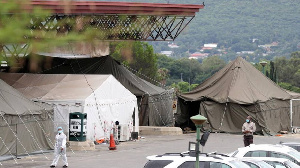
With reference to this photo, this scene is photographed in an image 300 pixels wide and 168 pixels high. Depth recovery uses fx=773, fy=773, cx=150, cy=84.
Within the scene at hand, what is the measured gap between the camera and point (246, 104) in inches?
1726

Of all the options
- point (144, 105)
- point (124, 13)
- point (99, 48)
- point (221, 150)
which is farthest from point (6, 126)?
point (99, 48)

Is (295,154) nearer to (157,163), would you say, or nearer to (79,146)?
(157,163)

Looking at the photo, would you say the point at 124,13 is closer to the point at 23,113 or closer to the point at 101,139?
the point at 101,139

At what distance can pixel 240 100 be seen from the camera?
43938 millimetres

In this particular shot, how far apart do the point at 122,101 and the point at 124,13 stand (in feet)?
18.7

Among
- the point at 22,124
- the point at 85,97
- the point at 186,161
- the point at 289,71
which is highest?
the point at 289,71

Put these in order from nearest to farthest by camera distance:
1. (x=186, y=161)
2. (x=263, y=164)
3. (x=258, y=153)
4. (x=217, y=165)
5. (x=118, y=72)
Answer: (x=186, y=161) < (x=217, y=165) < (x=263, y=164) < (x=258, y=153) < (x=118, y=72)

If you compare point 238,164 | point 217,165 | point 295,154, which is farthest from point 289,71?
point 217,165

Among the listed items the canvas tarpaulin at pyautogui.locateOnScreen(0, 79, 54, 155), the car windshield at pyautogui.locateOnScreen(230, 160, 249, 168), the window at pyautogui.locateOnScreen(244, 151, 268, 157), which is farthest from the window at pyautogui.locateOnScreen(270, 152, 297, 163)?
the canvas tarpaulin at pyautogui.locateOnScreen(0, 79, 54, 155)

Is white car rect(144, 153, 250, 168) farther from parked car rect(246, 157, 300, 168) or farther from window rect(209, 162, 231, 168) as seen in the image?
parked car rect(246, 157, 300, 168)

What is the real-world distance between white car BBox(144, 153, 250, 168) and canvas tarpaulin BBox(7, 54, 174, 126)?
26936 millimetres

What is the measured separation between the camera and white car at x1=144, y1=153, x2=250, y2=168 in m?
16.0

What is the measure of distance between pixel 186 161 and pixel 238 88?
29226mm

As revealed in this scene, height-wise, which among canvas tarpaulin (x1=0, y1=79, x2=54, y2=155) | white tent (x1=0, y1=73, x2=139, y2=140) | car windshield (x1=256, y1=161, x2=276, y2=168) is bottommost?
car windshield (x1=256, y1=161, x2=276, y2=168)
